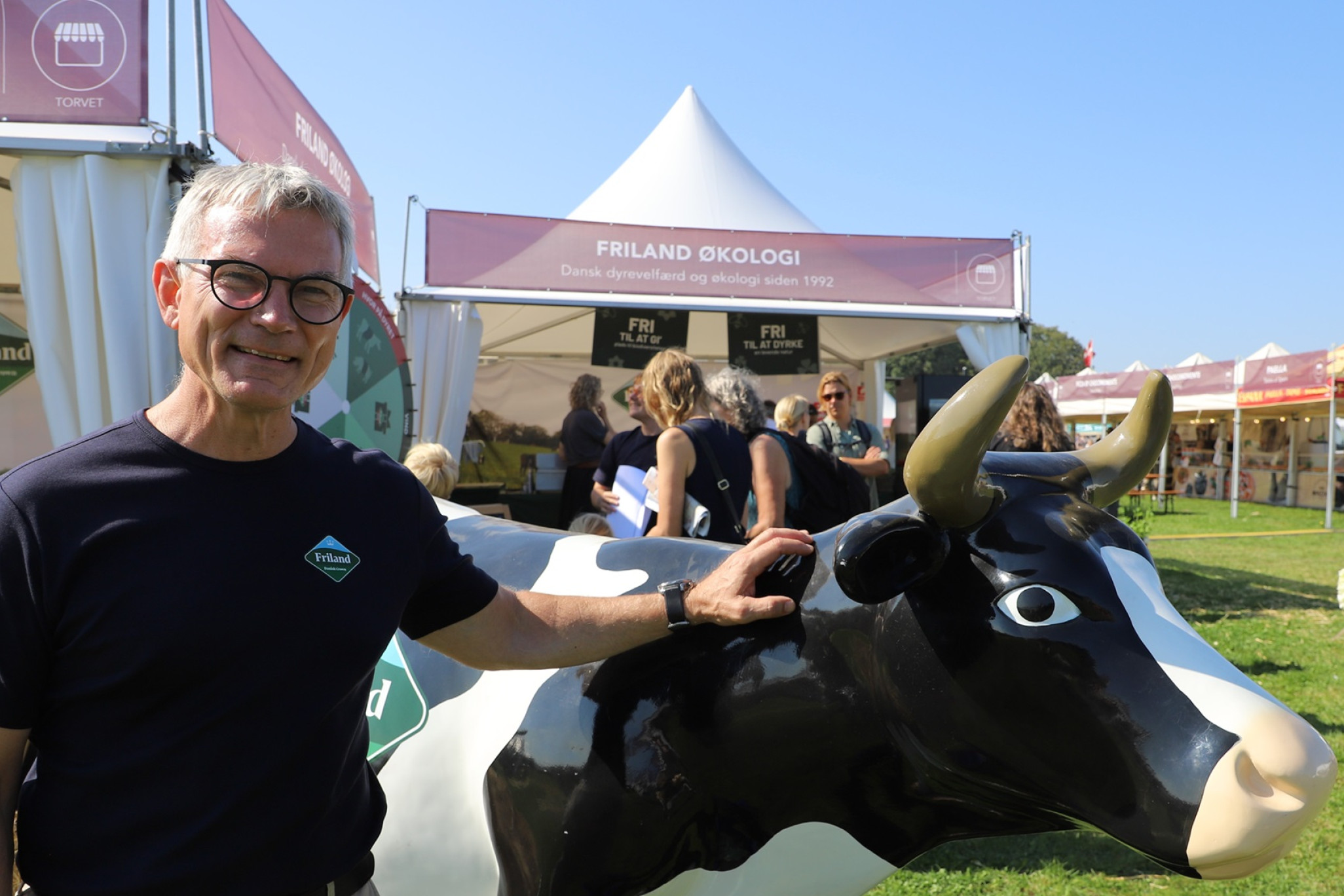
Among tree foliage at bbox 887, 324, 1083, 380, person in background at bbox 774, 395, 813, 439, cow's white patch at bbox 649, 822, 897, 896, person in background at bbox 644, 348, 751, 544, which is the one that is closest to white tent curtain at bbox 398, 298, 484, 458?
person in background at bbox 774, 395, 813, 439

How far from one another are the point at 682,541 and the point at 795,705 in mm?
414

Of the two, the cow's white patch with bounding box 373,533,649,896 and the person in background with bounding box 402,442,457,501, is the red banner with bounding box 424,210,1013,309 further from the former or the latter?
the cow's white patch with bounding box 373,533,649,896

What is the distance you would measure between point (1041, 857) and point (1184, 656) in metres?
2.78

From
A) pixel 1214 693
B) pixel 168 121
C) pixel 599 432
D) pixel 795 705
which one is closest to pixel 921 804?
pixel 795 705

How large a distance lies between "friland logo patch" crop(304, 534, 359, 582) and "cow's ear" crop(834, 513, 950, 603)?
2.17 feet

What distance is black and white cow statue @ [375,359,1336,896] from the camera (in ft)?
3.69

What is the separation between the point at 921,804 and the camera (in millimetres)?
1370

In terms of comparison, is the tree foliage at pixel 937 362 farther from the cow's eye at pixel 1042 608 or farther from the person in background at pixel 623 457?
the cow's eye at pixel 1042 608

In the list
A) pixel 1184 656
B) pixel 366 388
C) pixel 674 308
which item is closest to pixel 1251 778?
pixel 1184 656

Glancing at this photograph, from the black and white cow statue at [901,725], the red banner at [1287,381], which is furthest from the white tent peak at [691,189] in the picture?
the red banner at [1287,381]

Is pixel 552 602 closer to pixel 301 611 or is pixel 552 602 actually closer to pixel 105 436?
pixel 301 611

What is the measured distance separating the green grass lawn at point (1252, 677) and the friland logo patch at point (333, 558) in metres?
2.11

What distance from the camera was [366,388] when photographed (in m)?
5.48

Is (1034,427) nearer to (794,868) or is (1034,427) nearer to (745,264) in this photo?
(794,868)
